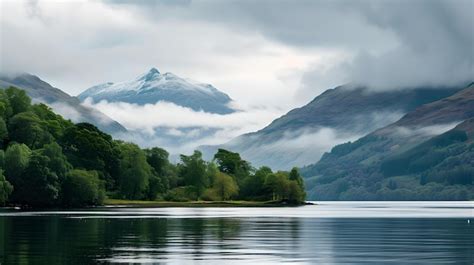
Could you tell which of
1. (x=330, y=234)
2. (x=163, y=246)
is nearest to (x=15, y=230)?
(x=163, y=246)

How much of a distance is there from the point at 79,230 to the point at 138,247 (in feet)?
101

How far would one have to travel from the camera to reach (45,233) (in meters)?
107

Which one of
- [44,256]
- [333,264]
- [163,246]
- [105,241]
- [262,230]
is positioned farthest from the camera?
[262,230]

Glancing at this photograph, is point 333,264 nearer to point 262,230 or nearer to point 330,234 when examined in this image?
point 330,234

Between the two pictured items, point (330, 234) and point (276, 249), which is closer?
point (276, 249)

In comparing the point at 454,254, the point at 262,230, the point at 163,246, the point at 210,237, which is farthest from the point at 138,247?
the point at 262,230

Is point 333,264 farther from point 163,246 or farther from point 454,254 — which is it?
point 163,246

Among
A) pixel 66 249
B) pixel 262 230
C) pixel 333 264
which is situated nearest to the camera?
pixel 333 264

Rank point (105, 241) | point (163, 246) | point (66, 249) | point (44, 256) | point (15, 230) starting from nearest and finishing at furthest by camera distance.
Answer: point (44, 256)
point (66, 249)
point (163, 246)
point (105, 241)
point (15, 230)

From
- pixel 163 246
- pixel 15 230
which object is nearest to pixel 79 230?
pixel 15 230

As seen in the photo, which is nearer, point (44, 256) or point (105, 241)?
point (44, 256)

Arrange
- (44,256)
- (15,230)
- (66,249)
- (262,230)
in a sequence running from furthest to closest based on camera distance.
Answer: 1. (262,230)
2. (15,230)
3. (66,249)
4. (44,256)

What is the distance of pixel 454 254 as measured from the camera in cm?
7912

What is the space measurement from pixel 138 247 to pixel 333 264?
24.1 metres
